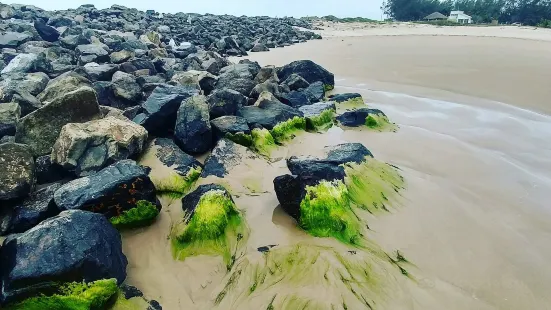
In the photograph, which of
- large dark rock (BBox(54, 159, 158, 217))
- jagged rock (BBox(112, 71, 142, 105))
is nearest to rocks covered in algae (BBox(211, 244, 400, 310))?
large dark rock (BBox(54, 159, 158, 217))

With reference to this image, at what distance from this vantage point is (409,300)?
2506 mm

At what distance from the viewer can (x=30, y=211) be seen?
10.5 feet

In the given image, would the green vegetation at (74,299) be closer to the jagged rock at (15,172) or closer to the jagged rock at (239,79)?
the jagged rock at (15,172)

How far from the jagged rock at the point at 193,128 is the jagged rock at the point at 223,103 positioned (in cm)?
60

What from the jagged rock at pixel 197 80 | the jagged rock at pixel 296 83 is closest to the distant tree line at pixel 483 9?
the jagged rock at pixel 296 83

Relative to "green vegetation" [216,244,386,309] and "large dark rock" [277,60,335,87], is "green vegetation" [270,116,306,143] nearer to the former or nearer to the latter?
"green vegetation" [216,244,386,309]

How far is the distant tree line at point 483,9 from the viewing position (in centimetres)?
4359

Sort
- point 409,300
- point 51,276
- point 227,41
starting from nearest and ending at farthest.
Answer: point 51,276
point 409,300
point 227,41

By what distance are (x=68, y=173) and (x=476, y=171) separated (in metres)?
4.42

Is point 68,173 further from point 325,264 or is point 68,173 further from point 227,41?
point 227,41

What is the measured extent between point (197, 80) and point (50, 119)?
3.32 m

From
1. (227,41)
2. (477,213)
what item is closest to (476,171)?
(477,213)

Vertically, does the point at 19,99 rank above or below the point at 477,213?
above

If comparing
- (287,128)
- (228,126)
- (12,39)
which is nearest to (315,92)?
(287,128)
